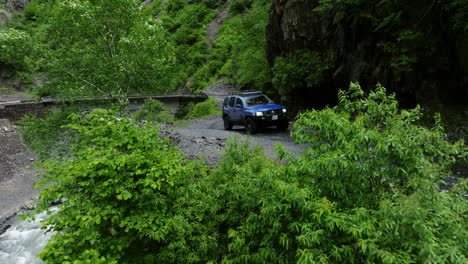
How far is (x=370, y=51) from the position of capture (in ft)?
47.6

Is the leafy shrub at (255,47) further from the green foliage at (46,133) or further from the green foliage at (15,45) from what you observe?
the green foliage at (15,45)

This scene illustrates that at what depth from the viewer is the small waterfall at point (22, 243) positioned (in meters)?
9.91

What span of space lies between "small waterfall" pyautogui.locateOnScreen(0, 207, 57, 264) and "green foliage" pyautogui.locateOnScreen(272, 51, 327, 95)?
14.1m

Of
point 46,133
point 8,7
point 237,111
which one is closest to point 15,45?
point 46,133

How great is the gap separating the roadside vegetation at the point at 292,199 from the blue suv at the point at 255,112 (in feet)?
24.8

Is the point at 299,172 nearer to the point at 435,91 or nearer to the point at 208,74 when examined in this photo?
the point at 435,91

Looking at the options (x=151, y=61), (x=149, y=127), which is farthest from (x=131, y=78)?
(x=149, y=127)

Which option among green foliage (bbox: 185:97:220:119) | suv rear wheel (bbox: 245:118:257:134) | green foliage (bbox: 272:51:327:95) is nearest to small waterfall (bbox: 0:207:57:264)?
suv rear wheel (bbox: 245:118:257:134)

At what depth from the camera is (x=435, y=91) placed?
1118 cm

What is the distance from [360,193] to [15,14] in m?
71.0

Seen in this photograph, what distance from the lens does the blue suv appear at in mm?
14844

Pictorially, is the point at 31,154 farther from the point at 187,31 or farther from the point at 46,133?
the point at 187,31

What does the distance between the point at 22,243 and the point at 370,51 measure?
54.1ft

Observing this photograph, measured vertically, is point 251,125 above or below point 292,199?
below
